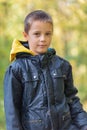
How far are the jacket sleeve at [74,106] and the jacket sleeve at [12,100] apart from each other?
322 millimetres

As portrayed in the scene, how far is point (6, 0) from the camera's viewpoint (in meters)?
6.21

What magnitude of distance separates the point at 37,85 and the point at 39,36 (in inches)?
10.8

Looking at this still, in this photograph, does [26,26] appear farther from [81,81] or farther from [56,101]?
[81,81]

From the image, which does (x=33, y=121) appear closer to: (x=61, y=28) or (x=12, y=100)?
(x=12, y=100)

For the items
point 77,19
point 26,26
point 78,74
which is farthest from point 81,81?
point 26,26

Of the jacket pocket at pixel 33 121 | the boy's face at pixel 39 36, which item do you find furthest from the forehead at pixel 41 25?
the jacket pocket at pixel 33 121

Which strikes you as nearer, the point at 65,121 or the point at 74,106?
the point at 65,121

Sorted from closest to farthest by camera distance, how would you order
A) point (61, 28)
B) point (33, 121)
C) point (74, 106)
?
point (33, 121) → point (74, 106) → point (61, 28)

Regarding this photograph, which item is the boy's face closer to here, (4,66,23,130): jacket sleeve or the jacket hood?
the jacket hood

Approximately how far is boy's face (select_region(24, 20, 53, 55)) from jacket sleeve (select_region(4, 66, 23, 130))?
0.64ft

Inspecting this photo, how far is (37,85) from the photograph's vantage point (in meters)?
2.30

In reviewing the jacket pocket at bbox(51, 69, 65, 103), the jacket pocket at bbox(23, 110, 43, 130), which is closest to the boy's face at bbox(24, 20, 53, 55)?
the jacket pocket at bbox(51, 69, 65, 103)

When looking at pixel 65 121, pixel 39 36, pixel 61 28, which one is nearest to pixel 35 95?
pixel 65 121

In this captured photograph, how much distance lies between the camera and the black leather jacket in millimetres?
2271
